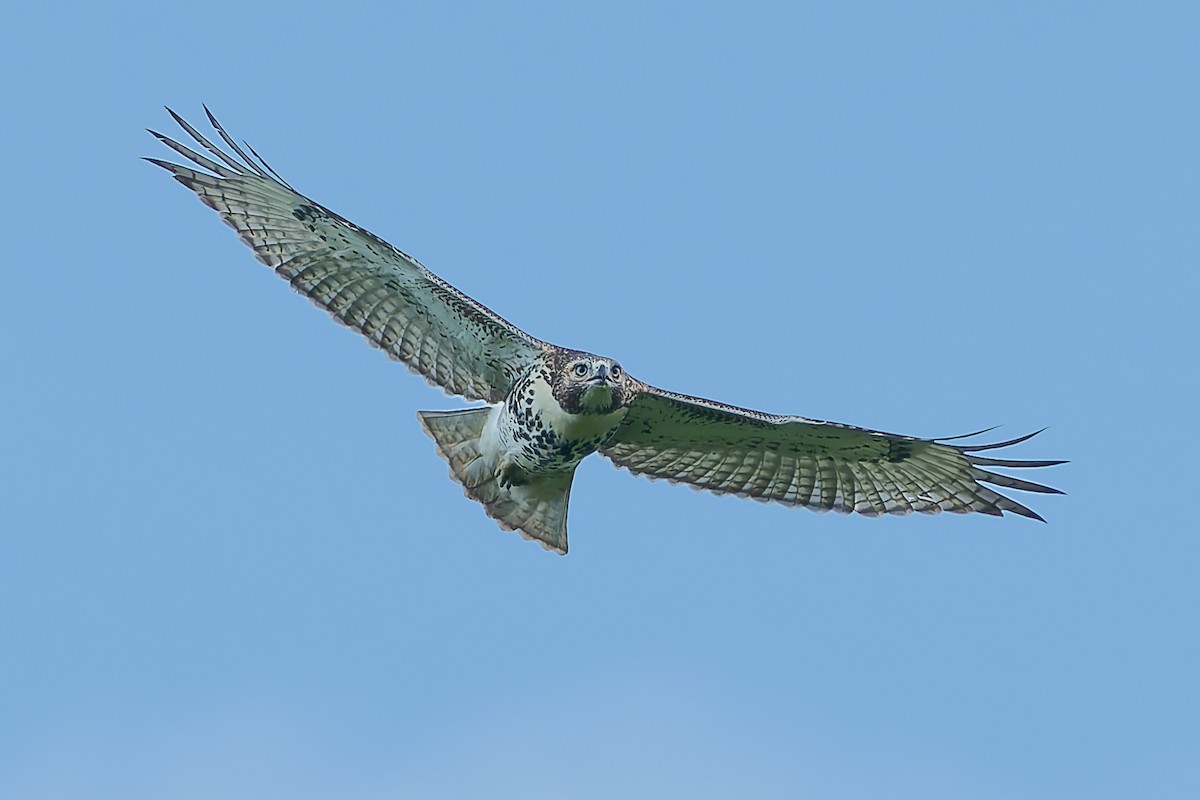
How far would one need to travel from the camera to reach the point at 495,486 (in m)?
16.4

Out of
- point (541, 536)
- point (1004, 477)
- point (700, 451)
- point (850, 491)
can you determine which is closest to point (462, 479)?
point (541, 536)

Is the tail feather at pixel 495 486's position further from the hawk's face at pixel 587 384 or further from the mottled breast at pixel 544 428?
the hawk's face at pixel 587 384

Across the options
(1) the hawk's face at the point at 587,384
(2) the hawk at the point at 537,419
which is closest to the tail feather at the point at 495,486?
(2) the hawk at the point at 537,419

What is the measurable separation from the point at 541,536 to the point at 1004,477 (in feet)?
10.7

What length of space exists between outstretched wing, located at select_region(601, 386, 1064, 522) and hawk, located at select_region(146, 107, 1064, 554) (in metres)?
0.01

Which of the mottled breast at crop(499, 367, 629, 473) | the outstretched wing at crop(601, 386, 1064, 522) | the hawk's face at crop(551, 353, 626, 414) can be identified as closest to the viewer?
the hawk's face at crop(551, 353, 626, 414)

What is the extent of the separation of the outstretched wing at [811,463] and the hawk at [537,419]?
0.03ft

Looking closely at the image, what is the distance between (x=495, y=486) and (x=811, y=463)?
7.42ft

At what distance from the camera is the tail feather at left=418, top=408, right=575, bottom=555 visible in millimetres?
16297

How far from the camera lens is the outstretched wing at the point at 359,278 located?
51.5 ft

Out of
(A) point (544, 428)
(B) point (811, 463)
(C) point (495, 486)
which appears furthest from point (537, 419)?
(B) point (811, 463)

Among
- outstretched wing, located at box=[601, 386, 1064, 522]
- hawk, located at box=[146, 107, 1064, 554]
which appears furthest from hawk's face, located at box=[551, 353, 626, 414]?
outstretched wing, located at box=[601, 386, 1064, 522]

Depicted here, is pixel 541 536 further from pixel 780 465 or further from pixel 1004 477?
pixel 1004 477

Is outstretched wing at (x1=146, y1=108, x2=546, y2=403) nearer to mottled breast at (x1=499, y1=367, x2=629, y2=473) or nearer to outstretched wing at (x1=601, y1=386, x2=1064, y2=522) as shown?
mottled breast at (x1=499, y1=367, x2=629, y2=473)
